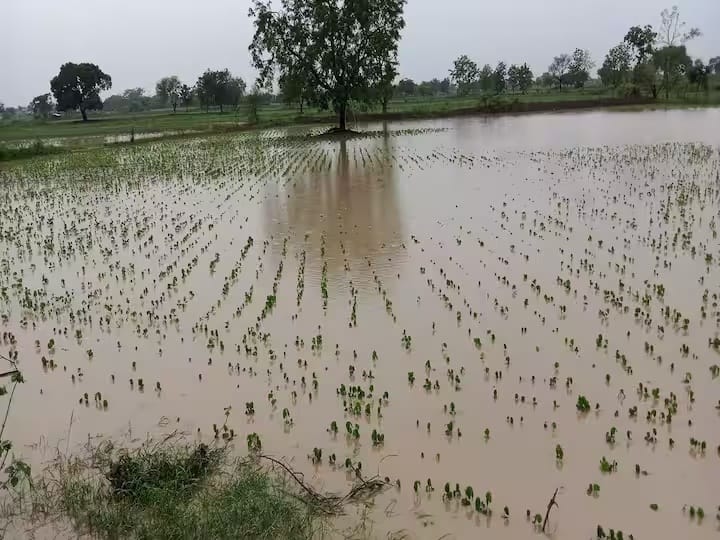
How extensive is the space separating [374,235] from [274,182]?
26.6 feet

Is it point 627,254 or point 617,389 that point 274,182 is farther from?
point 617,389

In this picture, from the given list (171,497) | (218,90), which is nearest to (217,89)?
(218,90)

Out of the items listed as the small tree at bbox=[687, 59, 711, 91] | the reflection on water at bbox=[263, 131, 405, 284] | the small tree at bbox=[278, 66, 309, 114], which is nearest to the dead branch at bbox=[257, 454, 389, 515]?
the reflection on water at bbox=[263, 131, 405, 284]

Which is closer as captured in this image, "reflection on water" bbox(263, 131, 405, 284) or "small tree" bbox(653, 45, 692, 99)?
"reflection on water" bbox(263, 131, 405, 284)

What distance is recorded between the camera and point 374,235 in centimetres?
Result: 1160

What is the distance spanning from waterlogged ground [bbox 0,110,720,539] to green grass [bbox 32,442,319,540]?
0.33 m

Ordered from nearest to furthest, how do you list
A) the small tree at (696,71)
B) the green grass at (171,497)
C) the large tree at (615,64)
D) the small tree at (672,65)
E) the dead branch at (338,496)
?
the green grass at (171,497)
the dead branch at (338,496)
the small tree at (696,71)
the small tree at (672,65)
the large tree at (615,64)

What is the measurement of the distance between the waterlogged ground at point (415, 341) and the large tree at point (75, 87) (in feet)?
193

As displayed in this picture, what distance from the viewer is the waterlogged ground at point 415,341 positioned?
4445 millimetres

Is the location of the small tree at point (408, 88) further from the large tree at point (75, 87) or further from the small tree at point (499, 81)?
the large tree at point (75, 87)

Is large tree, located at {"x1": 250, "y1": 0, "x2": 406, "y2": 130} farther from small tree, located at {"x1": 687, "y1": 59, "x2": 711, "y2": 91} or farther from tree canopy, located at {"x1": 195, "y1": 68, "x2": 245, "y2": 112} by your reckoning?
tree canopy, located at {"x1": 195, "y1": 68, "x2": 245, "y2": 112}

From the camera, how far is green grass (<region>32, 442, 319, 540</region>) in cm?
383

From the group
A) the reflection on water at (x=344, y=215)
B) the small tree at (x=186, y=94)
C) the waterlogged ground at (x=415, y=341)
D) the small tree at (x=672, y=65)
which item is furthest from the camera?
the small tree at (x=186, y=94)

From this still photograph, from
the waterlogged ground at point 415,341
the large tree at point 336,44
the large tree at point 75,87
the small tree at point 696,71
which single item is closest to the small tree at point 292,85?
the large tree at point 336,44
